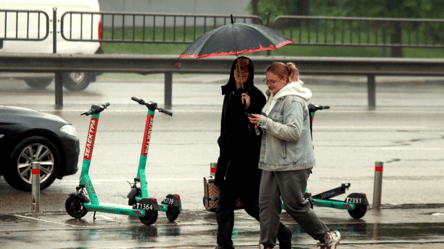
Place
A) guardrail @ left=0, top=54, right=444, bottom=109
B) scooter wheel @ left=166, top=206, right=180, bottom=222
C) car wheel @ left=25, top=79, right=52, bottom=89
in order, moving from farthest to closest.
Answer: car wheel @ left=25, top=79, right=52, bottom=89, guardrail @ left=0, top=54, right=444, bottom=109, scooter wheel @ left=166, top=206, right=180, bottom=222

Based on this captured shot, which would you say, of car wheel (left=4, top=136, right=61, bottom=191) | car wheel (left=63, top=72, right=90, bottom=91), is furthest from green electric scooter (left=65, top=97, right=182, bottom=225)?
car wheel (left=63, top=72, right=90, bottom=91)

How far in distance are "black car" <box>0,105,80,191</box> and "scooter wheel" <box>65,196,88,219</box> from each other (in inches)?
63.1

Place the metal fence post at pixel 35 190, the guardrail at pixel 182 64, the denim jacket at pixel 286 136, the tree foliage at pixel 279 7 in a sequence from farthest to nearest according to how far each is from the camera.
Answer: the tree foliage at pixel 279 7, the guardrail at pixel 182 64, the metal fence post at pixel 35 190, the denim jacket at pixel 286 136

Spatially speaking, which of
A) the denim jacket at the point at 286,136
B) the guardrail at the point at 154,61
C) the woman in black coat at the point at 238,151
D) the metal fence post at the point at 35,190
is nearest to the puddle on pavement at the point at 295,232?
the woman in black coat at the point at 238,151

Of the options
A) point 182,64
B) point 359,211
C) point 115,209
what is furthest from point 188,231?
point 182,64

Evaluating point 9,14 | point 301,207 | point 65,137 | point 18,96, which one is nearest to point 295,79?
point 301,207

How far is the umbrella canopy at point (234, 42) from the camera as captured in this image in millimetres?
6066

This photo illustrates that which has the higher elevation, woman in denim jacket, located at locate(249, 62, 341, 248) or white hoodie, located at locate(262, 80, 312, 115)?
white hoodie, located at locate(262, 80, 312, 115)

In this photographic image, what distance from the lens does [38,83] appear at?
25766 mm

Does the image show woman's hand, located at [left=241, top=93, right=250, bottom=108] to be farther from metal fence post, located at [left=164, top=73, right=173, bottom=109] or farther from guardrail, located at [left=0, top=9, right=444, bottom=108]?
metal fence post, located at [left=164, top=73, right=173, bottom=109]

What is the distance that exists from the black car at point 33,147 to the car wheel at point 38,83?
16.5 metres

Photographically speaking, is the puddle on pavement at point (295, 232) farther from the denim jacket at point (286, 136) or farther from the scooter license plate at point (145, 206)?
the denim jacket at point (286, 136)

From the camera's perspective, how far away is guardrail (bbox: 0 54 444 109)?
663 inches

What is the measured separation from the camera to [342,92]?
90.8ft
